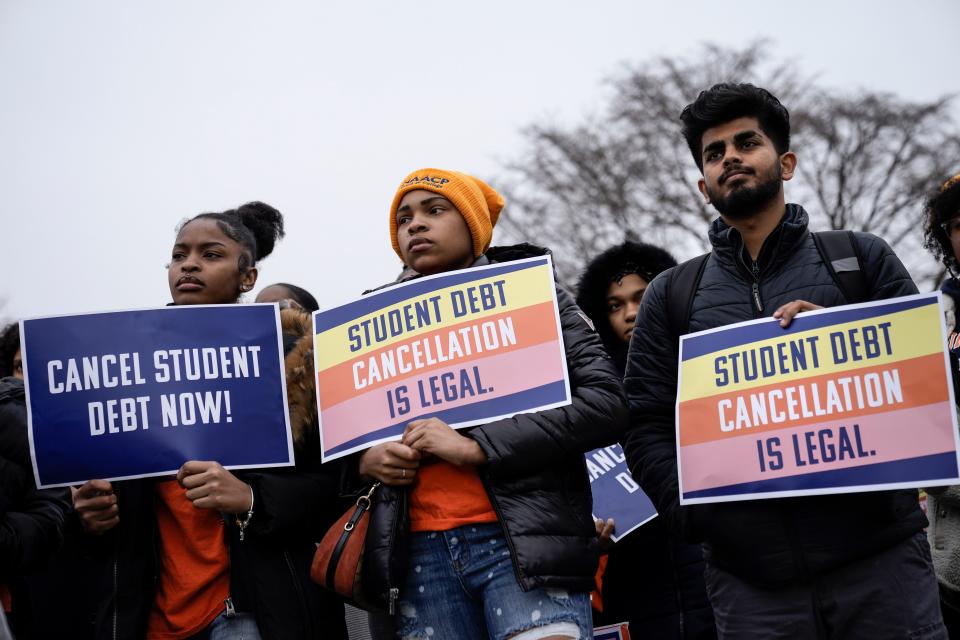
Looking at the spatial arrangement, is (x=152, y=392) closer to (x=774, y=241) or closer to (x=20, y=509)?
(x=20, y=509)

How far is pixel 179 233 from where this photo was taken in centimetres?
383

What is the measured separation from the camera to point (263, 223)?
5648 millimetres

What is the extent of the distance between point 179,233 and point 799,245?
241cm

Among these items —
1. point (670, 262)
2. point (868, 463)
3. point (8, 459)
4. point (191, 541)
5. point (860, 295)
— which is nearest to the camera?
point (868, 463)

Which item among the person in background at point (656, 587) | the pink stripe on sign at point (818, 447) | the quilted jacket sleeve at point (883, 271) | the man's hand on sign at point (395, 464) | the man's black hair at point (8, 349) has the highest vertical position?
the man's black hair at point (8, 349)

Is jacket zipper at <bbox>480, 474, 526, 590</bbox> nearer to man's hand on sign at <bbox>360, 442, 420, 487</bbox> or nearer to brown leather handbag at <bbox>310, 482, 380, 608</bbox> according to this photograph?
man's hand on sign at <bbox>360, 442, 420, 487</bbox>

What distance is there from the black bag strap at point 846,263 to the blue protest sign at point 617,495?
1.36 meters

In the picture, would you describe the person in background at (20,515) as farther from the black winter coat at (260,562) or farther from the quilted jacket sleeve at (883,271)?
the quilted jacket sleeve at (883,271)

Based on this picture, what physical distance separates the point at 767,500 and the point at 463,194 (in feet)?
4.71

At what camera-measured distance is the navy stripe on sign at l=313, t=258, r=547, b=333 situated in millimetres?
3070

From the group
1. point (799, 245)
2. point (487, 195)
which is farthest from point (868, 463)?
point (487, 195)

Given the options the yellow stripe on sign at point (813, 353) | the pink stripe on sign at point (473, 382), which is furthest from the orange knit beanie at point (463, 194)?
the yellow stripe on sign at point (813, 353)

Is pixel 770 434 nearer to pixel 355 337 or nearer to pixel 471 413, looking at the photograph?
pixel 471 413

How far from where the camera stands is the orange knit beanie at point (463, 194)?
3.28 m
